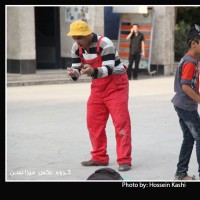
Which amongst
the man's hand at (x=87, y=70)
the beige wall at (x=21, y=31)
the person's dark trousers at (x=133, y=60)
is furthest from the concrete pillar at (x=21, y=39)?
the man's hand at (x=87, y=70)

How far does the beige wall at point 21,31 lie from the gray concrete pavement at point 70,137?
9.84 feet

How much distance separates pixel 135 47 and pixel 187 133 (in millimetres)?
12456

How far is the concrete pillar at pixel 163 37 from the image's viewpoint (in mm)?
20844

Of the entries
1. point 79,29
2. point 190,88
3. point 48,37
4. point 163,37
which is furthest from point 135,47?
point 190,88

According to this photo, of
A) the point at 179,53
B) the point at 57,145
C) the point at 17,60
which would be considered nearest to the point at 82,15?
the point at 17,60

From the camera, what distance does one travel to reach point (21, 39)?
59.5 ft

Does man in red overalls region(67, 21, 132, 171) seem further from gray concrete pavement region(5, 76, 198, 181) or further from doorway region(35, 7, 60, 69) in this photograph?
doorway region(35, 7, 60, 69)

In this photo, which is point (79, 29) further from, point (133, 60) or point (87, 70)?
point (133, 60)

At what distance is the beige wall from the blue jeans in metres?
11.7

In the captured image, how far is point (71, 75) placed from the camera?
7297mm

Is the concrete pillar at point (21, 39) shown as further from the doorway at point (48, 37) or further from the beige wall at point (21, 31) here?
the doorway at point (48, 37)
